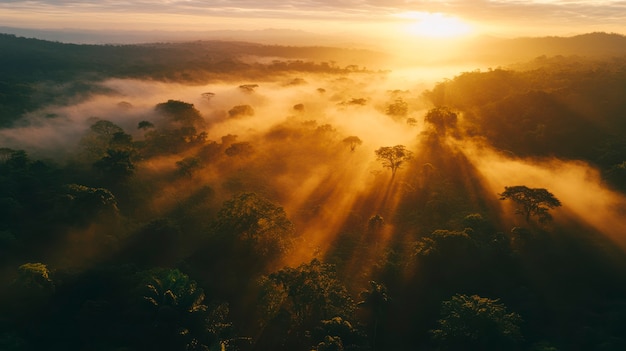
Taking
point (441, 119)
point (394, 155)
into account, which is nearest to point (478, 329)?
point (394, 155)

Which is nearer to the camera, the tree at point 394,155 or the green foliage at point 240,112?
the tree at point 394,155

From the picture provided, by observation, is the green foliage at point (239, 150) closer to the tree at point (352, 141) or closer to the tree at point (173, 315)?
the tree at point (352, 141)

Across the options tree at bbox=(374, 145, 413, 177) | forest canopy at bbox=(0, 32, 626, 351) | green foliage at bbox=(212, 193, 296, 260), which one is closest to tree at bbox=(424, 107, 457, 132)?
forest canopy at bbox=(0, 32, 626, 351)

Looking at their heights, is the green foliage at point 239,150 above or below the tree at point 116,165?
above

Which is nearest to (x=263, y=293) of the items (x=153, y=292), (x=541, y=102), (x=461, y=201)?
(x=153, y=292)

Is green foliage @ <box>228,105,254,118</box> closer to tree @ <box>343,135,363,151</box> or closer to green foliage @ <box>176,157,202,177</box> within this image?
tree @ <box>343,135,363,151</box>

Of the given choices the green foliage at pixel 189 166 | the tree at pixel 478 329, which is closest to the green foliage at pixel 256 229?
the tree at pixel 478 329
